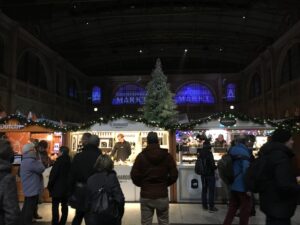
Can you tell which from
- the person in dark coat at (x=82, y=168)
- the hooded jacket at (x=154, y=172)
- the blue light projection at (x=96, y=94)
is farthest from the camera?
the blue light projection at (x=96, y=94)

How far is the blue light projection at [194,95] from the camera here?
36.2 m

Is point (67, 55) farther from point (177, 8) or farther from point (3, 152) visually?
point (3, 152)

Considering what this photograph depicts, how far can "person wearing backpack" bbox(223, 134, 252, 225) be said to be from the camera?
581cm

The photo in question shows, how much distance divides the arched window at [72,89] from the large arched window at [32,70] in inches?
215

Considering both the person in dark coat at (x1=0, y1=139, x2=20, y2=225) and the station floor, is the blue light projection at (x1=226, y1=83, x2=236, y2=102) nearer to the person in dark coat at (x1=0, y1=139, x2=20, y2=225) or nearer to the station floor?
the station floor

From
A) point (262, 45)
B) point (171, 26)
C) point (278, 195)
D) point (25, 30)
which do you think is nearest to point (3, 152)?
point (278, 195)

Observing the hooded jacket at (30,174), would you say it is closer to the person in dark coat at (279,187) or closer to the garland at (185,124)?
the person in dark coat at (279,187)

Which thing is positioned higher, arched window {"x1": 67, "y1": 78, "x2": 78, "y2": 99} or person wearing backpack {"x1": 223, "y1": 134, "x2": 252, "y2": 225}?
arched window {"x1": 67, "y1": 78, "x2": 78, "y2": 99}

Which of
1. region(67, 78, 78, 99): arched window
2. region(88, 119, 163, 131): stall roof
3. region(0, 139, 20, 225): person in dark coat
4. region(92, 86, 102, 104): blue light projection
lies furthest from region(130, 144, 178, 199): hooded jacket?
region(92, 86, 102, 104): blue light projection

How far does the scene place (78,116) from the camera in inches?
1373

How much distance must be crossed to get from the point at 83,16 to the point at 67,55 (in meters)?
9.53

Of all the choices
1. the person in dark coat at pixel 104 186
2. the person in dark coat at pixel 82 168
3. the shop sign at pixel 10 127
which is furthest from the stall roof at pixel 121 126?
the person in dark coat at pixel 104 186

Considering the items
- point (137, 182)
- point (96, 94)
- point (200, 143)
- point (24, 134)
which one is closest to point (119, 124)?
point (200, 143)

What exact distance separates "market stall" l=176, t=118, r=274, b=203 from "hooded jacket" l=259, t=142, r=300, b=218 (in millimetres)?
5995
